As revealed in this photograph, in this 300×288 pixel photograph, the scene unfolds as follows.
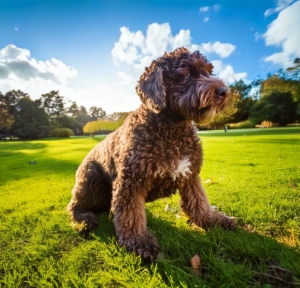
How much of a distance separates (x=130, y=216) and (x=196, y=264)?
613 mm

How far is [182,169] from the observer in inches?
67.8

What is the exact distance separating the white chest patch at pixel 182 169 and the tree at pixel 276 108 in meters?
1.82

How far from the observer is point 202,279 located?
1.22m

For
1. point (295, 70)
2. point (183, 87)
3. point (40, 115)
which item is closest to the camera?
point (183, 87)

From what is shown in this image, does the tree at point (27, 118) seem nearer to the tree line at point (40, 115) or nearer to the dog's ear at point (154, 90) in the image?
the tree line at point (40, 115)

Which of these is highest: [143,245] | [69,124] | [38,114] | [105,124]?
[38,114]

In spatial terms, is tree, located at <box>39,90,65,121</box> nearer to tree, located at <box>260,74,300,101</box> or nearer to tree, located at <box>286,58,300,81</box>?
tree, located at <box>260,74,300,101</box>

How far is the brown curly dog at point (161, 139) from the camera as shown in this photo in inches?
63.6

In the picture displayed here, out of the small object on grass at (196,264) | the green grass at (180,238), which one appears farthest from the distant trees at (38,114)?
the small object on grass at (196,264)

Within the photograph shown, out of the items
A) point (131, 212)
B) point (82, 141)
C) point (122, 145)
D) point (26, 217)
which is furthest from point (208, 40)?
point (82, 141)

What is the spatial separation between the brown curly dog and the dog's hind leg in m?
0.34

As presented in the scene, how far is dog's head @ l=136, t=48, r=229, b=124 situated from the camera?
1.60 metres

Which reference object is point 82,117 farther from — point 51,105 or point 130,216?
point 130,216

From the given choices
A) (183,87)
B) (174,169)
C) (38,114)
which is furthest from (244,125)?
(38,114)
